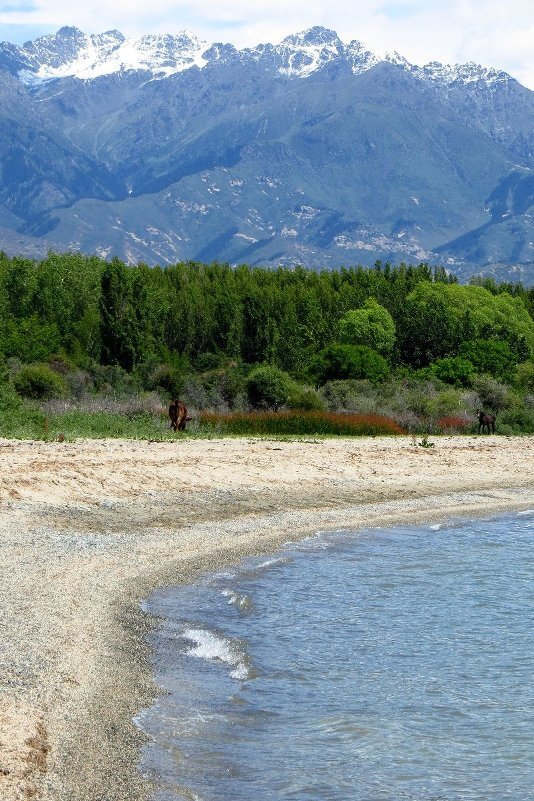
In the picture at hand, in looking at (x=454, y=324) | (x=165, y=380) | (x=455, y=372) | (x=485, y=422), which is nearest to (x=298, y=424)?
(x=485, y=422)

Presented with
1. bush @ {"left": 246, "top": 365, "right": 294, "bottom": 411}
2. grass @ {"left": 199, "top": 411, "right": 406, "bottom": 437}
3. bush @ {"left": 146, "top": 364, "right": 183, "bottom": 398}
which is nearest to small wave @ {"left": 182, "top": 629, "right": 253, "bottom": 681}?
grass @ {"left": 199, "top": 411, "right": 406, "bottom": 437}

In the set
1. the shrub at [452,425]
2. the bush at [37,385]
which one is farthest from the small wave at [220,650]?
the bush at [37,385]

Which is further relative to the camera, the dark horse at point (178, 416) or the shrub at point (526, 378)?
the shrub at point (526, 378)

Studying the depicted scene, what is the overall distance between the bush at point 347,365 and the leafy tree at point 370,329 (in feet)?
29.9

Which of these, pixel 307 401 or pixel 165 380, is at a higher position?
pixel 165 380

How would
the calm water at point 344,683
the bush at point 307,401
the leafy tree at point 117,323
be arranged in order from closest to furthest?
the calm water at point 344,683
the bush at point 307,401
the leafy tree at point 117,323

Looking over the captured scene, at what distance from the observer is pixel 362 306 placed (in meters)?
77.3

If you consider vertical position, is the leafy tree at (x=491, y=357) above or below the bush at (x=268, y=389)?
above

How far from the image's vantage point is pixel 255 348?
7412 cm

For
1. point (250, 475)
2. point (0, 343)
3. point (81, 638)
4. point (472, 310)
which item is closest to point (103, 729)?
point (81, 638)

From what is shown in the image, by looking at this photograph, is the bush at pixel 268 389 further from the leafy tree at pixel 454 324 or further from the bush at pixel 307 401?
the leafy tree at pixel 454 324

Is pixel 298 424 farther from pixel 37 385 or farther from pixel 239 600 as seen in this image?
pixel 239 600

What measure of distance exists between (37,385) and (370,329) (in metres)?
26.6

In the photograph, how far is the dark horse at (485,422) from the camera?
47.0 meters
